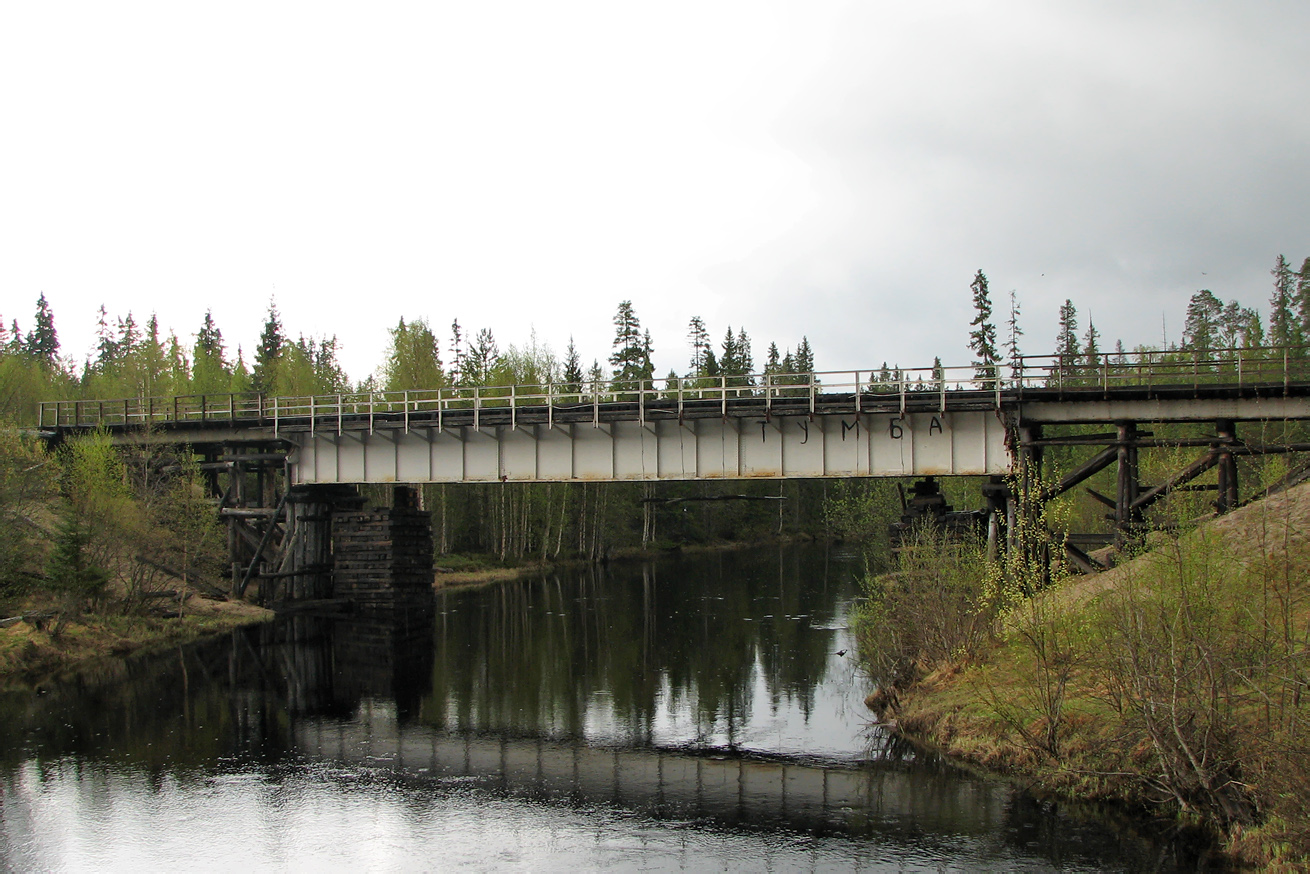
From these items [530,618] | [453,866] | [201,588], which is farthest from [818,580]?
[453,866]

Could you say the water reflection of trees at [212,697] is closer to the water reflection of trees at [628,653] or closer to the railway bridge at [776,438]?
the water reflection of trees at [628,653]

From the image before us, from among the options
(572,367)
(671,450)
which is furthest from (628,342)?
(671,450)

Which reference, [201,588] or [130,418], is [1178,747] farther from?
[130,418]

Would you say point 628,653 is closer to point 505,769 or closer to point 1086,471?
point 505,769

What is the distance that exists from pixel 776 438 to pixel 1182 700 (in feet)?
66.8

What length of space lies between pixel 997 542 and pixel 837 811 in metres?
15.6

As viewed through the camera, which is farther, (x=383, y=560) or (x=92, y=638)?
(x=383, y=560)

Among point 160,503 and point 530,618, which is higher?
point 160,503

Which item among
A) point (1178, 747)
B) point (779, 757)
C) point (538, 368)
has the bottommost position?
point (779, 757)

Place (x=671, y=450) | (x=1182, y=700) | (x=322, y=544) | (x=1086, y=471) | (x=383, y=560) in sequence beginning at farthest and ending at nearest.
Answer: (x=322, y=544) → (x=383, y=560) → (x=671, y=450) → (x=1086, y=471) → (x=1182, y=700)

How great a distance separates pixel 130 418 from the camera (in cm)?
4828

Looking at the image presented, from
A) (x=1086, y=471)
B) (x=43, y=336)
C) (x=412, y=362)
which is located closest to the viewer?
(x=1086, y=471)

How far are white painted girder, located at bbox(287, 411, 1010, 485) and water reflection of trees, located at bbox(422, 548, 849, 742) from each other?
6947 mm

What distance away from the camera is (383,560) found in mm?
45000
